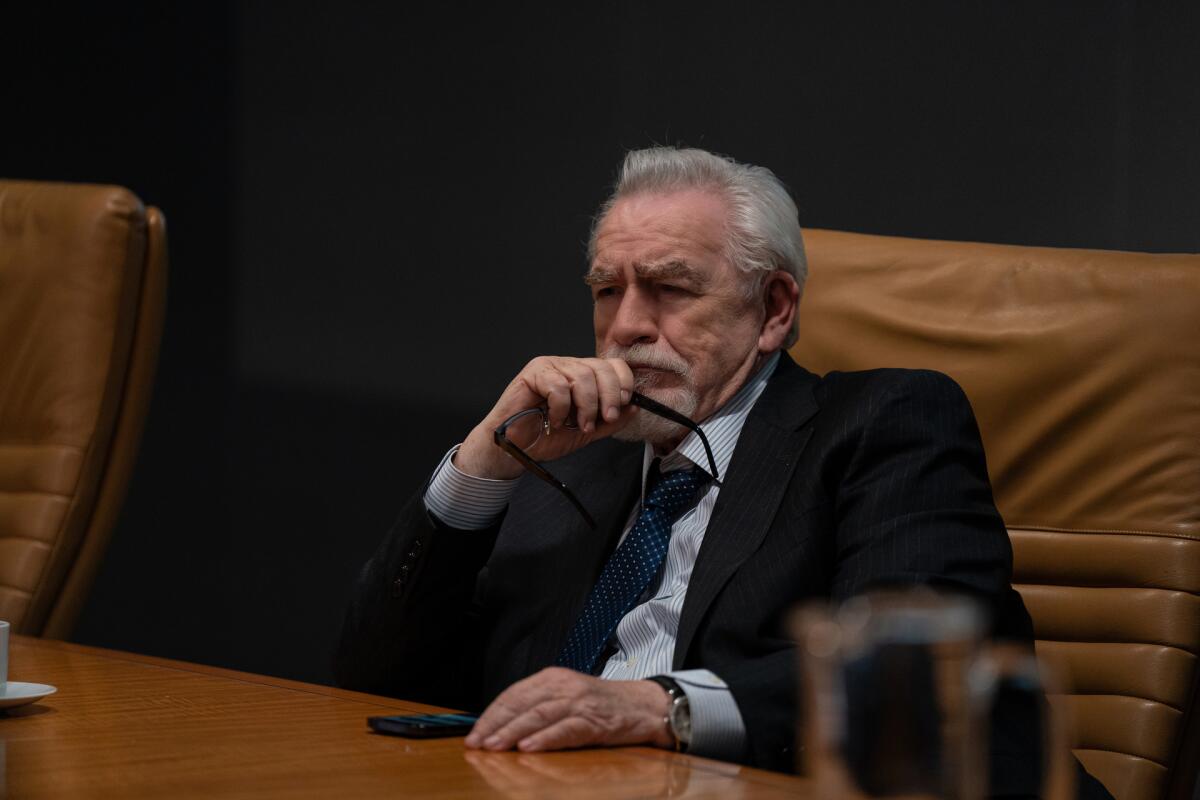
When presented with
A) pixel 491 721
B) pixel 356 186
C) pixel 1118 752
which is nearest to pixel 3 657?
pixel 491 721

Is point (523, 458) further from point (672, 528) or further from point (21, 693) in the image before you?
point (21, 693)

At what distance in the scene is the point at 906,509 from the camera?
1.57 metres

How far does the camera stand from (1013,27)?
2.40 m

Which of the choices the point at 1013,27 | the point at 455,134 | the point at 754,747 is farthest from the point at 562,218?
the point at 754,747

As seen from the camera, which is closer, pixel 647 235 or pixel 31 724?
pixel 31 724

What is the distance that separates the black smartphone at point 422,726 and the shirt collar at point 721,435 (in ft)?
2.18

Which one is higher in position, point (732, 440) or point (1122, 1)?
point (1122, 1)

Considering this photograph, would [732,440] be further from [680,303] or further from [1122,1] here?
[1122,1]

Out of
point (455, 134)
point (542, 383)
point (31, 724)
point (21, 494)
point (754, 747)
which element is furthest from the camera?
point (455, 134)

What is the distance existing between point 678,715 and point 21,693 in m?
0.55

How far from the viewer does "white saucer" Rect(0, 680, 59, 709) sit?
1.21 metres

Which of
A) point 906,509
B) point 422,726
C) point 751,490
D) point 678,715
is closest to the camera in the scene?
point 422,726

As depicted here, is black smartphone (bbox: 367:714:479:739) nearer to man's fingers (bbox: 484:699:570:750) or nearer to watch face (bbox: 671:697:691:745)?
man's fingers (bbox: 484:699:570:750)

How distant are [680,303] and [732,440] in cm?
19
